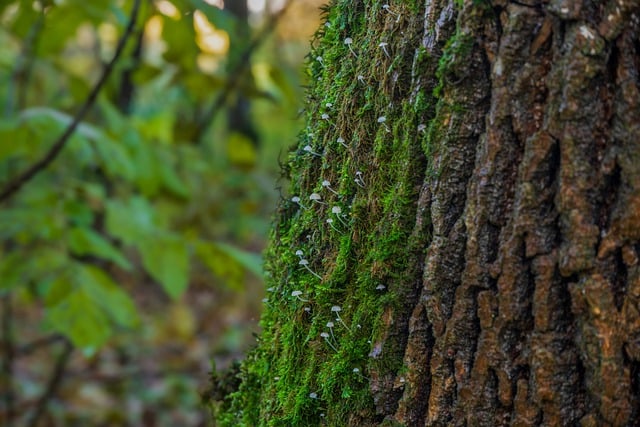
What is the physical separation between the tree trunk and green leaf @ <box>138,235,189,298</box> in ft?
4.88

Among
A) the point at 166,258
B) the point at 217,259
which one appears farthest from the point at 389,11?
the point at 166,258

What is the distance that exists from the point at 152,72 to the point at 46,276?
1.13 meters

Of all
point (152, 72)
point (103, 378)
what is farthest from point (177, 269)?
point (103, 378)

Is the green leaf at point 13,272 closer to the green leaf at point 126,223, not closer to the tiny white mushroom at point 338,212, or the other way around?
the green leaf at point 126,223

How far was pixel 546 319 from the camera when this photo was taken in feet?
3.27

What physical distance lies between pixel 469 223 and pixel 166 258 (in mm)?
1940

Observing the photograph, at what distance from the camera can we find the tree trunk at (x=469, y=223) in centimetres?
95

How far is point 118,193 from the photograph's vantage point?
479cm

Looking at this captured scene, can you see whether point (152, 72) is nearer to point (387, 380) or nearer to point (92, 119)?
point (92, 119)

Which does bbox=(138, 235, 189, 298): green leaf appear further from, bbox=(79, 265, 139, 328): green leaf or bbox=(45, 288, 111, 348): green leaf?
bbox=(45, 288, 111, 348): green leaf

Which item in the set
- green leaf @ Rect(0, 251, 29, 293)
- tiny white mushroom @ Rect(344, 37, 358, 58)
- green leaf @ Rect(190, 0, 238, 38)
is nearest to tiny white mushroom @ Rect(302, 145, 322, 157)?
tiny white mushroom @ Rect(344, 37, 358, 58)

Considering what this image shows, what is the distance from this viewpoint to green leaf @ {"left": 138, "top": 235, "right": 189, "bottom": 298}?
2.69 meters

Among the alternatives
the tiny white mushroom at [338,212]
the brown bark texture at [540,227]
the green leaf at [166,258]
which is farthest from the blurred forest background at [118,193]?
the brown bark texture at [540,227]

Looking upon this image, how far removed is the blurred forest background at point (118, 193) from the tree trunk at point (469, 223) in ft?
0.97
